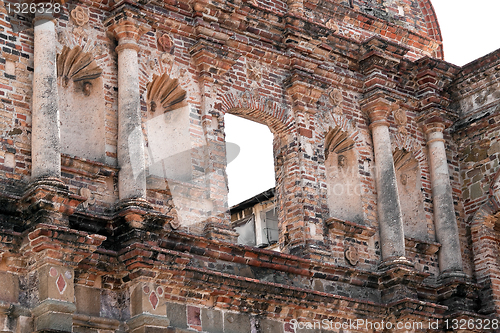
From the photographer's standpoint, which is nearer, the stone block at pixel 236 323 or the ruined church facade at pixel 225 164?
the ruined church facade at pixel 225 164

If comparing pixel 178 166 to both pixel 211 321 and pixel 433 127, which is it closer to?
pixel 211 321

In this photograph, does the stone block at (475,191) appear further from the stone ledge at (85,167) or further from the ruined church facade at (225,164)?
the stone ledge at (85,167)


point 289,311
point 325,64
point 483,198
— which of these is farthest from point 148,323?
point 483,198

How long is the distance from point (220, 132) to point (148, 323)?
136 inches

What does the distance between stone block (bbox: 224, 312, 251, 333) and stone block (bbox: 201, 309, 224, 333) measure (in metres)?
0.10

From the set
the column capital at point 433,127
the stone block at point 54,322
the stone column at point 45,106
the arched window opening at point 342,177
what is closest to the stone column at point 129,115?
the stone column at point 45,106

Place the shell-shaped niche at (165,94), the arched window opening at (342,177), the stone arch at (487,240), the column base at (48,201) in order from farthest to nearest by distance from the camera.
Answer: the stone arch at (487,240) → the arched window opening at (342,177) → the shell-shaped niche at (165,94) → the column base at (48,201)

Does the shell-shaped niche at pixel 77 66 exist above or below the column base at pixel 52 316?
above

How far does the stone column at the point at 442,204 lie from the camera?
14812mm

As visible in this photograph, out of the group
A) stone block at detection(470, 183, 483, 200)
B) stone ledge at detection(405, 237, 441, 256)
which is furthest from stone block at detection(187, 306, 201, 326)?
stone block at detection(470, 183, 483, 200)

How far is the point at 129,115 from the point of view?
1148 cm

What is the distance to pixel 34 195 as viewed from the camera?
9.91m

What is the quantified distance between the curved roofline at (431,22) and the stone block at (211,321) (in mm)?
8113

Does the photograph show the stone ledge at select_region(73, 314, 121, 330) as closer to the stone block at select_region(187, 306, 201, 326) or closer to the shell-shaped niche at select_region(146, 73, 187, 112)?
the stone block at select_region(187, 306, 201, 326)
